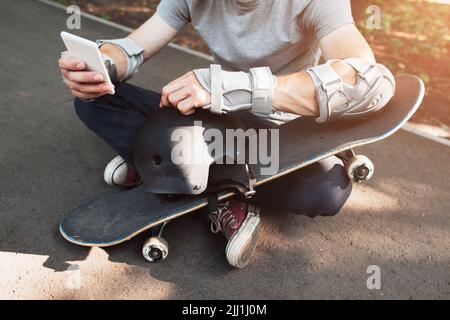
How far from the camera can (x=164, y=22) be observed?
2.22 meters

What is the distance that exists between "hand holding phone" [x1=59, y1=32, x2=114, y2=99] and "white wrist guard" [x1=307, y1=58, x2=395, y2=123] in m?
0.77

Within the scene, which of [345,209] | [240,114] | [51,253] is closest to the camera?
[51,253]

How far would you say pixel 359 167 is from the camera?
6.74ft

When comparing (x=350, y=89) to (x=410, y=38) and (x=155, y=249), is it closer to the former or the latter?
(x=155, y=249)

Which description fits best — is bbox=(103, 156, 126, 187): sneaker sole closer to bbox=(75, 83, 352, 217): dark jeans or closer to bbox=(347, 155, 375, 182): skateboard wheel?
bbox=(75, 83, 352, 217): dark jeans

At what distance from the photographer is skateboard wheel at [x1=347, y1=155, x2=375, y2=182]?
2043 millimetres

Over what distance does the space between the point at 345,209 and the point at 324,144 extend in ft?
2.17

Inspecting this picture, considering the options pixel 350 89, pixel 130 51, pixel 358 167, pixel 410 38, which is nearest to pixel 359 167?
pixel 358 167

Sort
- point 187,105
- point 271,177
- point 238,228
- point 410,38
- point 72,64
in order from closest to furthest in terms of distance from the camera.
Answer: point 187,105 → point 72,64 → point 271,177 → point 238,228 → point 410,38

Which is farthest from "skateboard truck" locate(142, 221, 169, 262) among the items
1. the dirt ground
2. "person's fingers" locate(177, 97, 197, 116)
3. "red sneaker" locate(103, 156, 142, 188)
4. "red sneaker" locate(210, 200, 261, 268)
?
the dirt ground

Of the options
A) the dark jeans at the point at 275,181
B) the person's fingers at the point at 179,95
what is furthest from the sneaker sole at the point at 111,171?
the person's fingers at the point at 179,95

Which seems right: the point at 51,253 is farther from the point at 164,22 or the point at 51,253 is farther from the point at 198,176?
the point at 164,22


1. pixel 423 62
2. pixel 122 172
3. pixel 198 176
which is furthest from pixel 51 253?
pixel 423 62

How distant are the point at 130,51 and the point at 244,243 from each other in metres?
0.99
